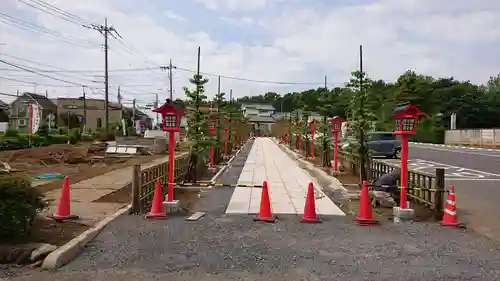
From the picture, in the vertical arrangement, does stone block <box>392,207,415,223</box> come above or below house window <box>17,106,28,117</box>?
below

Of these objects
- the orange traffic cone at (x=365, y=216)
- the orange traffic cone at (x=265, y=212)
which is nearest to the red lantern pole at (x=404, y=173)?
the orange traffic cone at (x=365, y=216)

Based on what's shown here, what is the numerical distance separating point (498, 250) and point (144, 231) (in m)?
5.59

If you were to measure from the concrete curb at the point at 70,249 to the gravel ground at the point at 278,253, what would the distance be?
0.11 meters

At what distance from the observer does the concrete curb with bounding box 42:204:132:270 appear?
5.76m

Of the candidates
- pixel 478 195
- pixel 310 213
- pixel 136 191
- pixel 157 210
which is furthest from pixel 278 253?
pixel 478 195

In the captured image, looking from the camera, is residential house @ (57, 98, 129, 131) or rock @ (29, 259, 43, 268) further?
residential house @ (57, 98, 129, 131)

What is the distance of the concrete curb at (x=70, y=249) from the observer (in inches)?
227

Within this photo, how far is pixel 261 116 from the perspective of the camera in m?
114

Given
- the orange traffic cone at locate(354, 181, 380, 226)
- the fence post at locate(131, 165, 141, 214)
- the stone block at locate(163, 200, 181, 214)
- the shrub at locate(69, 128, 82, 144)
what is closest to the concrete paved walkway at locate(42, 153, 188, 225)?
the fence post at locate(131, 165, 141, 214)

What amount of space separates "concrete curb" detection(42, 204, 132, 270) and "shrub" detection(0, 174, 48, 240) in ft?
2.12

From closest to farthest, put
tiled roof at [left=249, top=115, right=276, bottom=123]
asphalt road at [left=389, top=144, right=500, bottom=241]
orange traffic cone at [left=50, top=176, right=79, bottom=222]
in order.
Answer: orange traffic cone at [left=50, top=176, right=79, bottom=222]
asphalt road at [left=389, top=144, right=500, bottom=241]
tiled roof at [left=249, top=115, right=276, bottom=123]

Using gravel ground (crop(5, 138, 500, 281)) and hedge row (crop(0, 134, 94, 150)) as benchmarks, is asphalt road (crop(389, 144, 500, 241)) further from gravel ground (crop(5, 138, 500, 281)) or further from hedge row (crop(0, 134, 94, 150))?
hedge row (crop(0, 134, 94, 150))

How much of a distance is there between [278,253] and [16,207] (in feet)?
11.9

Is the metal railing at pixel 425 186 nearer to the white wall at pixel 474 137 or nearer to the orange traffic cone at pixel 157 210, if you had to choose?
the orange traffic cone at pixel 157 210
